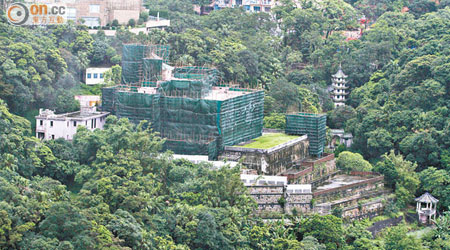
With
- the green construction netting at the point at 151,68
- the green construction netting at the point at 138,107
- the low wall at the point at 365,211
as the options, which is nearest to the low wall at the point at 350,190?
the low wall at the point at 365,211

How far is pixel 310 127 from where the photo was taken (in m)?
51.0

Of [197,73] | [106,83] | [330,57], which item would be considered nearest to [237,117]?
[197,73]

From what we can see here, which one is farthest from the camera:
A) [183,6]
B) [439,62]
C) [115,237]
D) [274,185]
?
[183,6]

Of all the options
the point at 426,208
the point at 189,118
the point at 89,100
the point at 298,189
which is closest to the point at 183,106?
the point at 189,118

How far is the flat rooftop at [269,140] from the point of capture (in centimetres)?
4769

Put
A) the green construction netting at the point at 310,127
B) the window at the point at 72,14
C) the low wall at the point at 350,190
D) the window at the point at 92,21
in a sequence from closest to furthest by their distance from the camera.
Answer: the low wall at the point at 350,190 → the green construction netting at the point at 310,127 → the window at the point at 72,14 → the window at the point at 92,21

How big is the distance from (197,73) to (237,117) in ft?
16.1

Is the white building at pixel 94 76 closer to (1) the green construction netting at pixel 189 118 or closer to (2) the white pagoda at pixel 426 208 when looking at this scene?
(1) the green construction netting at pixel 189 118

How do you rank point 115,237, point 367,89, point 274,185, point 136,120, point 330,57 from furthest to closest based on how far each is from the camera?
point 330,57, point 367,89, point 136,120, point 274,185, point 115,237

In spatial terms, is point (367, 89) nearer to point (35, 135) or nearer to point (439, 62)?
point (439, 62)

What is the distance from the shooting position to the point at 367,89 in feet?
202

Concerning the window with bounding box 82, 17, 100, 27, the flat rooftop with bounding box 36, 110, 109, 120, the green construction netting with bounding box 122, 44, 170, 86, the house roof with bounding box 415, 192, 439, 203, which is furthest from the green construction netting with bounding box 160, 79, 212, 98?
the window with bounding box 82, 17, 100, 27

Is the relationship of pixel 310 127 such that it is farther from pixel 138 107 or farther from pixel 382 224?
pixel 138 107

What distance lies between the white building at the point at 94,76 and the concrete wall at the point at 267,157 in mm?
12111
